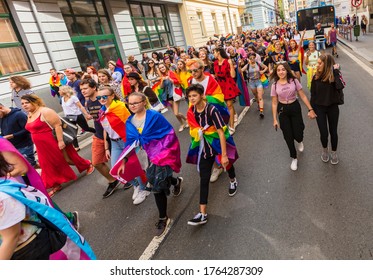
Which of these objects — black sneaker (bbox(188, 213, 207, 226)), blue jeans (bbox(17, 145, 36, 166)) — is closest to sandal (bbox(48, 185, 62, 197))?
blue jeans (bbox(17, 145, 36, 166))

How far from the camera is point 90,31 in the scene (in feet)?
44.8

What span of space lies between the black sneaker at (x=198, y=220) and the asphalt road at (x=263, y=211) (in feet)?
0.23

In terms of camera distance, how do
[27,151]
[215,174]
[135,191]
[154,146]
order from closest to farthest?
1. [154,146]
2. [135,191]
3. [215,174]
4. [27,151]

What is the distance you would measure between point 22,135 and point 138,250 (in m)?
3.09

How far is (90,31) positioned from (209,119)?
12740mm

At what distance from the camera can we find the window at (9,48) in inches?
381

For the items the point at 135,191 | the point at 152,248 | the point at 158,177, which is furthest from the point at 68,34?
the point at 152,248

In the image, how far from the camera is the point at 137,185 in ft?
14.1

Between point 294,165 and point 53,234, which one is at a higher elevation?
point 53,234

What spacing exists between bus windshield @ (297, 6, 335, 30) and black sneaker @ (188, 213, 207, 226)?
77.0 feet

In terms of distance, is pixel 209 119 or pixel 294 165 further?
pixel 294 165

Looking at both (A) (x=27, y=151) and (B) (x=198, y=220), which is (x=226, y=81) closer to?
(B) (x=198, y=220)

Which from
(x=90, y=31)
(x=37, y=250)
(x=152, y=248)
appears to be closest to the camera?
(x=37, y=250)
